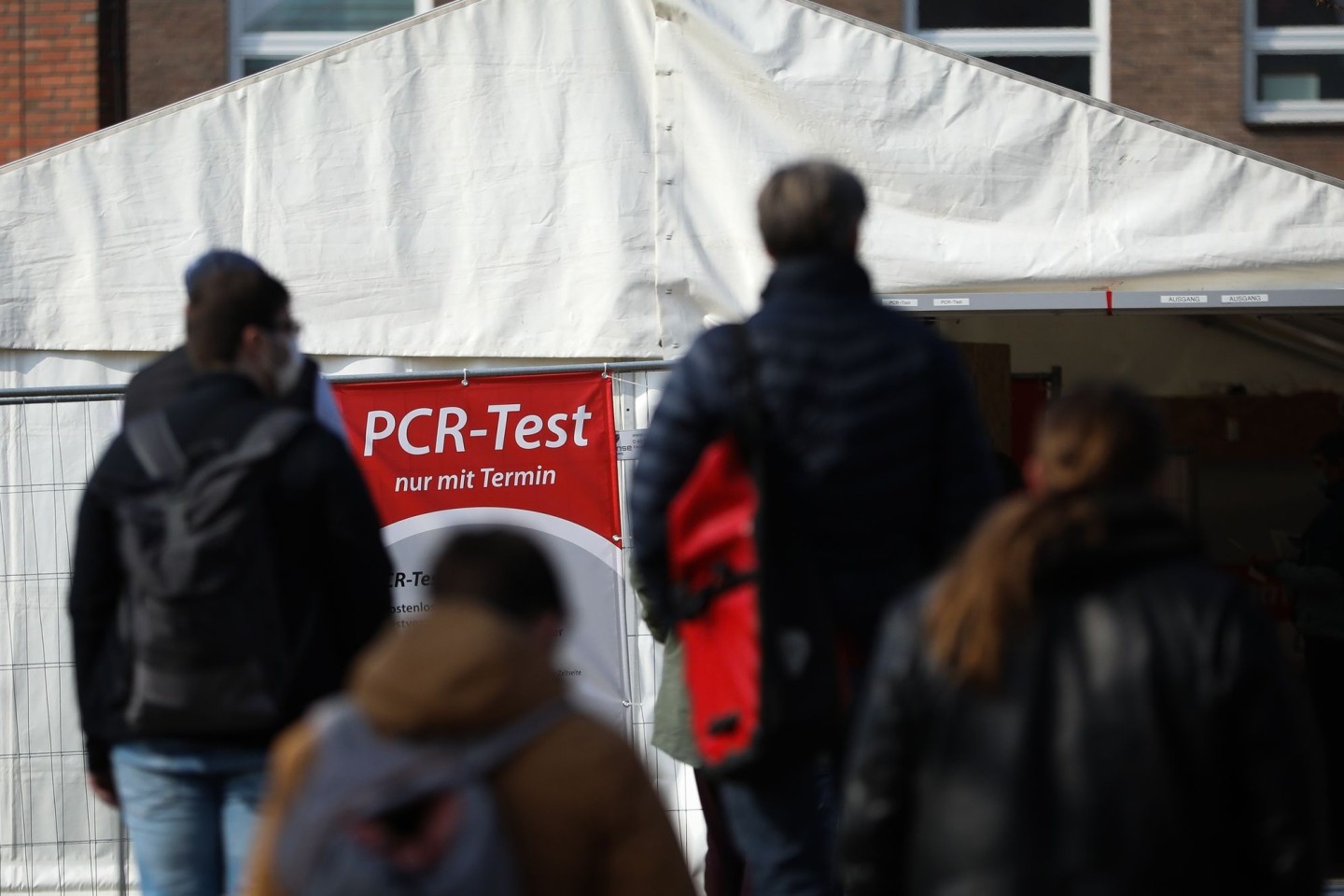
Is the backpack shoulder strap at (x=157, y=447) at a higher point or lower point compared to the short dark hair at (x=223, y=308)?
lower

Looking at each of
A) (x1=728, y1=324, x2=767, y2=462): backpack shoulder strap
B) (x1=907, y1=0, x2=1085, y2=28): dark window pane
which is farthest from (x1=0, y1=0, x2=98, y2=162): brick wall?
(x1=728, y1=324, x2=767, y2=462): backpack shoulder strap

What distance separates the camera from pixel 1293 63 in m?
10.1

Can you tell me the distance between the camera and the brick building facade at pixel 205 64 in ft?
30.5

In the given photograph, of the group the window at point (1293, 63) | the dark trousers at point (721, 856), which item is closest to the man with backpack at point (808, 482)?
the dark trousers at point (721, 856)

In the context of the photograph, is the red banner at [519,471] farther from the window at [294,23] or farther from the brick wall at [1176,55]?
the brick wall at [1176,55]

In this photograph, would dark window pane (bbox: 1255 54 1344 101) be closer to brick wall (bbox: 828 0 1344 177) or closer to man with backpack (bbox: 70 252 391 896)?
brick wall (bbox: 828 0 1344 177)

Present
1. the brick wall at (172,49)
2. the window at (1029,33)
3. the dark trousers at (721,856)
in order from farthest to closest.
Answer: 1. the window at (1029,33)
2. the brick wall at (172,49)
3. the dark trousers at (721,856)

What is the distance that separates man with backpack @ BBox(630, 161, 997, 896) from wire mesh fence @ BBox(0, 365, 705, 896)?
299cm

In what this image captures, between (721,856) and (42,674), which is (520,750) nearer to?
(721,856)

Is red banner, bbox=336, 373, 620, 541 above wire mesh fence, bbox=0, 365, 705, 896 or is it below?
above

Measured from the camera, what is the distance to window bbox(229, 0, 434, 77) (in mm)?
9773

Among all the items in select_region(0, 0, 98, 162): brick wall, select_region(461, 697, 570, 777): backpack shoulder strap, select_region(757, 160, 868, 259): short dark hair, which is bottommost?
select_region(461, 697, 570, 777): backpack shoulder strap

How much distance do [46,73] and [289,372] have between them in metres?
6.81

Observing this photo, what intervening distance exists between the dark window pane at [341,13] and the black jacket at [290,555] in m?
7.13
